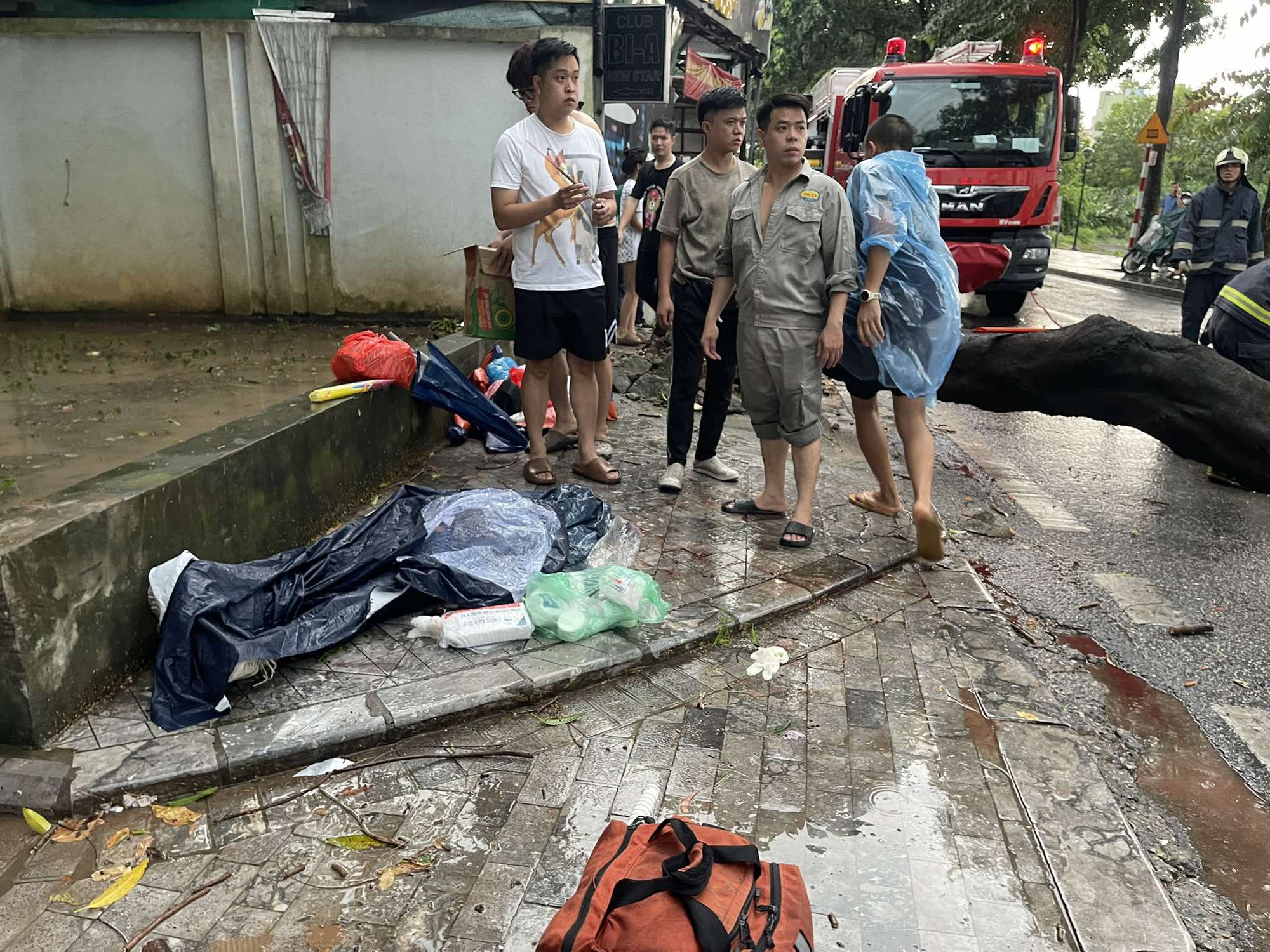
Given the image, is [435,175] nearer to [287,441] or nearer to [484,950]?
[287,441]

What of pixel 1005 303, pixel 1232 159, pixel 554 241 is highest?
pixel 1232 159

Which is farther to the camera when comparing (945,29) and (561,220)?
(945,29)

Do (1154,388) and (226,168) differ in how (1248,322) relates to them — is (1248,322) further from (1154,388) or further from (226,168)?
(226,168)

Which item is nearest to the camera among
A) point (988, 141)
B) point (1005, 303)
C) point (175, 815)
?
point (175, 815)

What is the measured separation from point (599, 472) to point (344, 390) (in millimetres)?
1312

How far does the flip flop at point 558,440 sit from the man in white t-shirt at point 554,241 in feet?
1.49

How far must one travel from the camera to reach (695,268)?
473 centimetres

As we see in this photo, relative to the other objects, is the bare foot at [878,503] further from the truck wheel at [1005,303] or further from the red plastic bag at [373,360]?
the truck wheel at [1005,303]

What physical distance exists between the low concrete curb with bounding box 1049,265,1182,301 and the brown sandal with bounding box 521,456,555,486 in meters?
15.2

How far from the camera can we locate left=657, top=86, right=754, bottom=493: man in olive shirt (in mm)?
4691

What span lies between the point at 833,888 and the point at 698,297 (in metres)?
3.14

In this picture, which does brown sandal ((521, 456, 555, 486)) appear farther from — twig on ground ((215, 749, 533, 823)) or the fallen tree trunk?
the fallen tree trunk

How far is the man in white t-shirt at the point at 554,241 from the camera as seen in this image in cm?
430

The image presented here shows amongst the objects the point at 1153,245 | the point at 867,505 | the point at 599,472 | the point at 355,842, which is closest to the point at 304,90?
the point at 599,472
